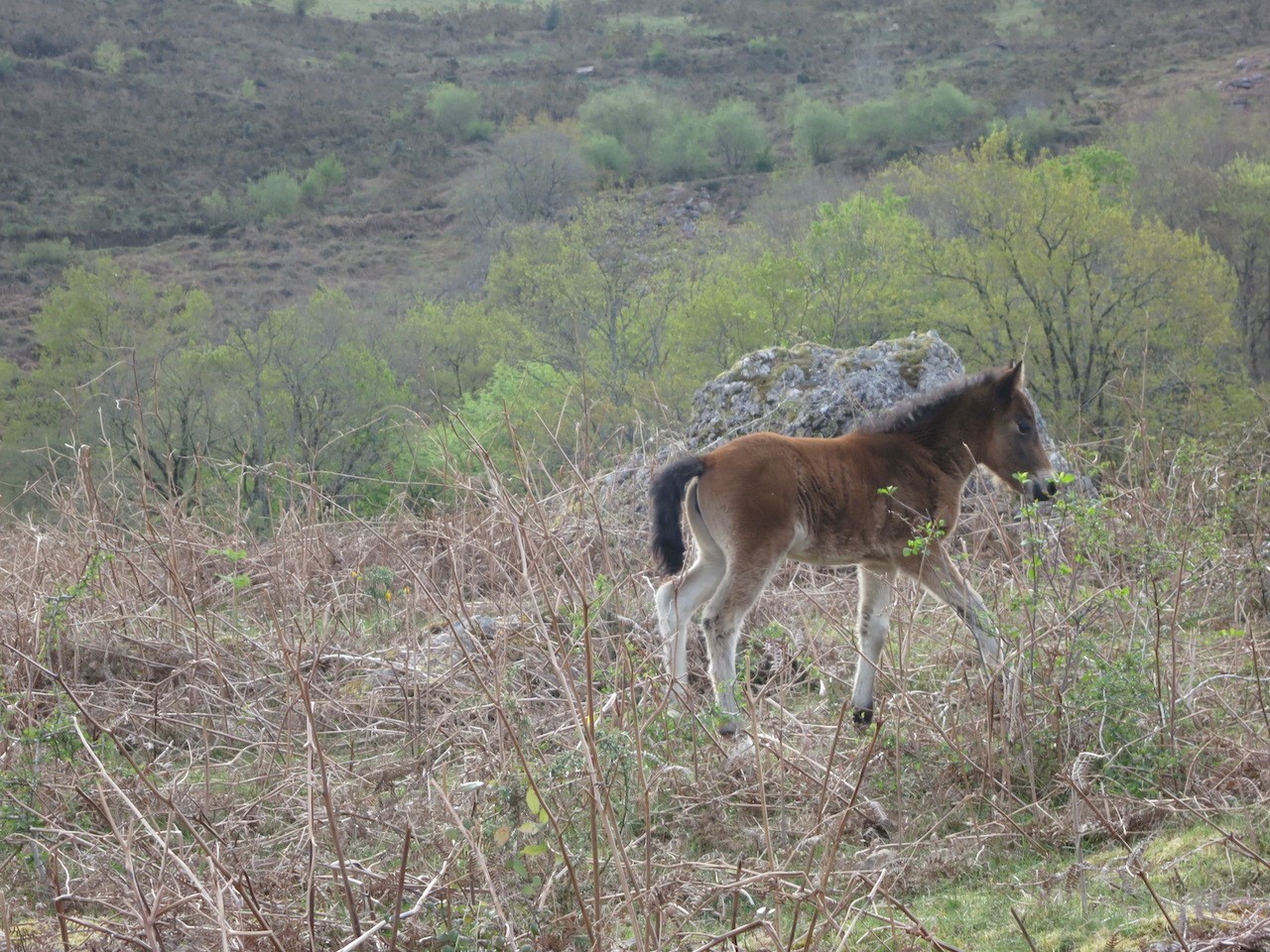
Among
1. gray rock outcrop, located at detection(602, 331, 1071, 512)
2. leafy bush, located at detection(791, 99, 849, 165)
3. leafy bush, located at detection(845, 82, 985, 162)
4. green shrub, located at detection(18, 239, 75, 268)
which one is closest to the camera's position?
gray rock outcrop, located at detection(602, 331, 1071, 512)

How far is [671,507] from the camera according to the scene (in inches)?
277

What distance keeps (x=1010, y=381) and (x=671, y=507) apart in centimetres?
279

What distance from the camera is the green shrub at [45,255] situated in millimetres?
63969

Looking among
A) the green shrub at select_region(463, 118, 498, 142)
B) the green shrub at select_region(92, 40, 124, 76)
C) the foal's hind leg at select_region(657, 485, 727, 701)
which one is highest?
the green shrub at select_region(92, 40, 124, 76)

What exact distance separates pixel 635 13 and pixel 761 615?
118 m

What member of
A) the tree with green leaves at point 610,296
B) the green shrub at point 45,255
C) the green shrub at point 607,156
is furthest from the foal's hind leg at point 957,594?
the green shrub at point 607,156

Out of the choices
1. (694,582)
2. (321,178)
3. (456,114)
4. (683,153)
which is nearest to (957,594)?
(694,582)

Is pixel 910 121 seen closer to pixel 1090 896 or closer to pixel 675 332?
pixel 675 332

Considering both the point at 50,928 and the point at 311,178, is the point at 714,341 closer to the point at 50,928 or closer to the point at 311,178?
the point at 50,928

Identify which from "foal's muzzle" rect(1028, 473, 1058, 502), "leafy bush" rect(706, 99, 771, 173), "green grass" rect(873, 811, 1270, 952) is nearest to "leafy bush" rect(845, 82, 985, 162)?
"leafy bush" rect(706, 99, 771, 173)

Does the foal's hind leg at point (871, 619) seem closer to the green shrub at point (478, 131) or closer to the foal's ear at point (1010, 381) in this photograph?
the foal's ear at point (1010, 381)

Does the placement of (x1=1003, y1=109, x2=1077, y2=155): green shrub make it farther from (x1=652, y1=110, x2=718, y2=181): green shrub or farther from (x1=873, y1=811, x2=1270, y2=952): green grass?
(x1=873, y1=811, x2=1270, y2=952): green grass

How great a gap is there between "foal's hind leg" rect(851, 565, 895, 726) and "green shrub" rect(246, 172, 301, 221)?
74.0 meters

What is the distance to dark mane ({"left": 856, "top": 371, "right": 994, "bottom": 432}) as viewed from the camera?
320 inches
